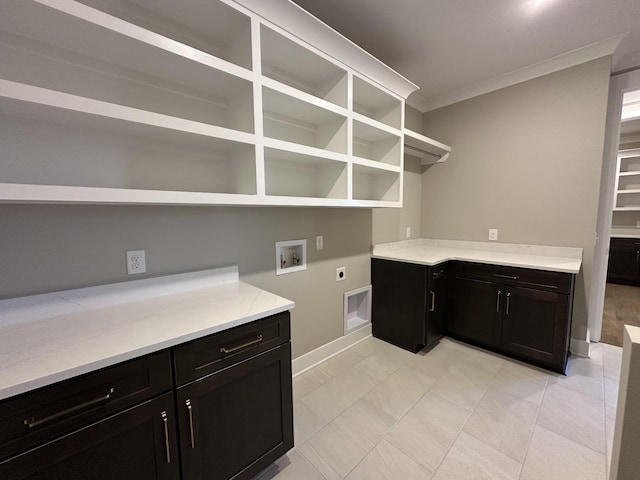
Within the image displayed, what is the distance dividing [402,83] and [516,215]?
1723 mm

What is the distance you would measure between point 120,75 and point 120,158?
0.38 m

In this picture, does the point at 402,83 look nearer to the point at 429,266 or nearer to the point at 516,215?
the point at 429,266

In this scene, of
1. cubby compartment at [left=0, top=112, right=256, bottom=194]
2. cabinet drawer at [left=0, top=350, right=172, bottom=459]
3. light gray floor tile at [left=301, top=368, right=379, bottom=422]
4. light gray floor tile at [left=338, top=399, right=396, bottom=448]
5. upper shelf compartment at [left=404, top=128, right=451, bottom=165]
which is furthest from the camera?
upper shelf compartment at [left=404, top=128, right=451, bottom=165]

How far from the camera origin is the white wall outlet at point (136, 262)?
1.33 m

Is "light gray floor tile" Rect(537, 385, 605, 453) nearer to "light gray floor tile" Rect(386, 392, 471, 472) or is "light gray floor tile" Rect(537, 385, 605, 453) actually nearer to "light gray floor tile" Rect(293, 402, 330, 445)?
"light gray floor tile" Rect(386, 392, 471, 472)

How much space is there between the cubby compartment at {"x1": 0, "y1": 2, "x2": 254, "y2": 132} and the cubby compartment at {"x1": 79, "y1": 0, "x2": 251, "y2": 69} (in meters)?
0.21

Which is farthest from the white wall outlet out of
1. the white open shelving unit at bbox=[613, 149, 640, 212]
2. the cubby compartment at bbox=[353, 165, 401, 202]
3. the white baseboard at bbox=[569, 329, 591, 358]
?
the white open shelving unit at bbox=[613, 149, 640, 212]

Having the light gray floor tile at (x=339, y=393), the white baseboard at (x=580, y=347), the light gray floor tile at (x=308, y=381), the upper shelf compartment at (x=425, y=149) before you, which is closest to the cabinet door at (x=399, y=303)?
the light gray floor tile at (x=339, y=393)

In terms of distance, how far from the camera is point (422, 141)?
258 cm

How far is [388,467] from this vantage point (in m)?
1.38

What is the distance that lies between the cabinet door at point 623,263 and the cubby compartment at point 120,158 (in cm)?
646

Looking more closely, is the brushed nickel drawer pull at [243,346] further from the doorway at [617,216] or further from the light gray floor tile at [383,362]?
the doorway at [617,216]

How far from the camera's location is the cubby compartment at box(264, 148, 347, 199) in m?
1.83

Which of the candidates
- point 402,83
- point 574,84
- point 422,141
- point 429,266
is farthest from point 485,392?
point 574,84
